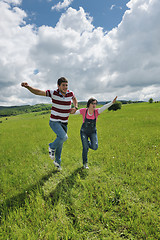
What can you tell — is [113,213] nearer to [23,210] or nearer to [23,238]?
[23,238]

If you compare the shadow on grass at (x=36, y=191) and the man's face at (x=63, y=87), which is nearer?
the shadow on grass at (x=36, y=191)

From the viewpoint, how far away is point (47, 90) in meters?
4.12

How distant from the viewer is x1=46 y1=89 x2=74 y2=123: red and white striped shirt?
164 inches

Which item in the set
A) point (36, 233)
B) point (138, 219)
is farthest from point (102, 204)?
point (36, 233)

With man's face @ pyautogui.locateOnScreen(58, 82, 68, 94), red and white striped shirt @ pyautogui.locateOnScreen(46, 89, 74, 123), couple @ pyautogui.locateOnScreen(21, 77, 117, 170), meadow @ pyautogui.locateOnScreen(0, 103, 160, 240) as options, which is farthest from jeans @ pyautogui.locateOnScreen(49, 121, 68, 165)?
man's face @ pyautogui.locateOnScreen(58, 82, 68, 94)

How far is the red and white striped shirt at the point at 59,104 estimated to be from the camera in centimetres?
418

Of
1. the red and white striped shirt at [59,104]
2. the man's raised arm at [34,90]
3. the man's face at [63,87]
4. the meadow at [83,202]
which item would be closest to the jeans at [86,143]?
the meadow at [83,202]

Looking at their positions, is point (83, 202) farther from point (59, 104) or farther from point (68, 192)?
point (59, 104)

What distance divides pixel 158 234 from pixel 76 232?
1542 millimetres

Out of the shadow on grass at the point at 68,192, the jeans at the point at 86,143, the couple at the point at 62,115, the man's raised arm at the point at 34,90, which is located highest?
the man's raised arm at the point at 34,90

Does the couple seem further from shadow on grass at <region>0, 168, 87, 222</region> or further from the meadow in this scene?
the meadow

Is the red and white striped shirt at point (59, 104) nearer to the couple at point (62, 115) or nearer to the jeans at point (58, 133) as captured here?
the couple at point (62, 115)

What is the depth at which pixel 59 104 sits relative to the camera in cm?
428

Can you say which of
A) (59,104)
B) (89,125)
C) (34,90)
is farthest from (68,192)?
(34,90)
